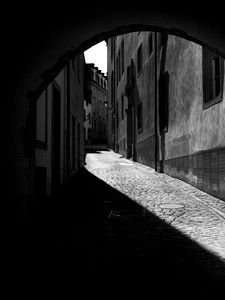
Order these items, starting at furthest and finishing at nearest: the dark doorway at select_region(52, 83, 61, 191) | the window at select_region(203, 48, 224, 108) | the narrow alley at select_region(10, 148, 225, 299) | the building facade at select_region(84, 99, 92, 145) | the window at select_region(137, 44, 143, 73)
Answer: the building facade at select_region(84, 99, 92, 145) < the window at select_region(137, 44, 143, 73) < the dark doorway at select_region(52, 83, 61, 191) < the window at select_region(203, 48, 224, 108) < the narrow alley at select_region(10, 148, 225, 299)

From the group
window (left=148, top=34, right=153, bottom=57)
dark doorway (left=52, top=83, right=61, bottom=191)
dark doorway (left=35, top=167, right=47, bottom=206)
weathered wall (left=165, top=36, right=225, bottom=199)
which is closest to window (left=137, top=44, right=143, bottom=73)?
window (left=148, top=34, right=153, bottom=57)

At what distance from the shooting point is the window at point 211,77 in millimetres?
9281

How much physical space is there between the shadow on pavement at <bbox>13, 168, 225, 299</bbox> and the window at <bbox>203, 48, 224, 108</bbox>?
155 inches

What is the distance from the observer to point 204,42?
5.30 m

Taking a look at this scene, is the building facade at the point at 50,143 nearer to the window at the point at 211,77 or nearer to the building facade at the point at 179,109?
the building facade at the point at 179,109

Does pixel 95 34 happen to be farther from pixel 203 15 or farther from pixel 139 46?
pixel 139 46

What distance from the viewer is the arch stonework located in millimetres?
4758

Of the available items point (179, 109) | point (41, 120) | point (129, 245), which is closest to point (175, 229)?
point (129, 245)

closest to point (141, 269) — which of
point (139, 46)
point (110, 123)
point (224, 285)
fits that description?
point (224, 285)

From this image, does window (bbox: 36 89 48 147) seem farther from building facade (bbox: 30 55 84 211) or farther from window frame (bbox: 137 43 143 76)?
window frame (bbox: 137 43 143 76)

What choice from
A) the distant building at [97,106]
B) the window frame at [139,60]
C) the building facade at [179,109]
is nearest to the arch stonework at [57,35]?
the building facade at [179,109]

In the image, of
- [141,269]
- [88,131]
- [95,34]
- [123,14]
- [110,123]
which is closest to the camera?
[141,269]

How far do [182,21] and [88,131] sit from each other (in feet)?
178

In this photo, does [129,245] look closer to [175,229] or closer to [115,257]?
[115,257]
